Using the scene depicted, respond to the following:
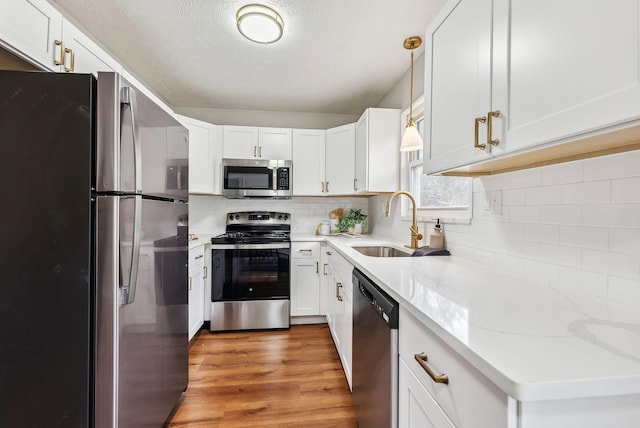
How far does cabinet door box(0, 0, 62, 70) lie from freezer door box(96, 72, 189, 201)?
0.33 m

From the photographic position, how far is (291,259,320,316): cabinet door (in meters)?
2.88

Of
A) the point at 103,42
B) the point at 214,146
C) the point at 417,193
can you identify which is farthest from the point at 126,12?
the point at 417,193

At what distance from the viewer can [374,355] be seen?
1189 mm

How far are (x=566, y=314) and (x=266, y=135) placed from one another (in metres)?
2.94

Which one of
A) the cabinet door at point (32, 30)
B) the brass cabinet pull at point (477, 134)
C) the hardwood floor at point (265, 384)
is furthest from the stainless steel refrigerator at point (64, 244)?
the brass cabinet pull at point (477, 134)

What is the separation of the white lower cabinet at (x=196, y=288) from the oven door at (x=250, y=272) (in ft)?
0.34

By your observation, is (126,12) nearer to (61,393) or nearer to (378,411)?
(61,393)

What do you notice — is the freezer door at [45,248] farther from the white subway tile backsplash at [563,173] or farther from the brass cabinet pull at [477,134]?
the white subway tile backsplash at [563,173]

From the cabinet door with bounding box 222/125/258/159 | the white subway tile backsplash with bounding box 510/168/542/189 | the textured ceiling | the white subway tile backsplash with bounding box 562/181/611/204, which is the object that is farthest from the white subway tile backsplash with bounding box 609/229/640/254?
the cabinet door with bounding box 222/125/258/159

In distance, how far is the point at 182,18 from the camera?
5.84 ft

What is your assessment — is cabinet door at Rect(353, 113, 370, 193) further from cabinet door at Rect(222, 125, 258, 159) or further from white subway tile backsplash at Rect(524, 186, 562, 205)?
white subway tile backsplash at Rect(524, 186, 562, 205)

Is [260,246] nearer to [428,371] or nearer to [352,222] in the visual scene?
[352,222]

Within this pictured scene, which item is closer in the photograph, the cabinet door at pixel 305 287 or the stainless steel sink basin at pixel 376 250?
the stainless steel sink basin at pixel 376 250

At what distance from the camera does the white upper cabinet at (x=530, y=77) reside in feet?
2.02
